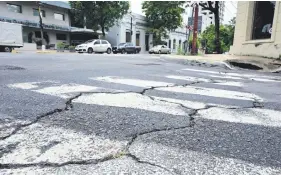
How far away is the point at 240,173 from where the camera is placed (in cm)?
130

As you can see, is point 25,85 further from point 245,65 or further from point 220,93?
point 245,65

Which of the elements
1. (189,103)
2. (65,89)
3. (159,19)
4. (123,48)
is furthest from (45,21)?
(189,103)

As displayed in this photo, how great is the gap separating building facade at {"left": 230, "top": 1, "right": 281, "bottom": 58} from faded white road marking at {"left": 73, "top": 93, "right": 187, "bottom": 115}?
294 inches

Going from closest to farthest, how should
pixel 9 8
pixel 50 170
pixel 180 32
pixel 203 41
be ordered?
pixel 50 170, pixel 9 8, pixel 203 41, pixel 180 32

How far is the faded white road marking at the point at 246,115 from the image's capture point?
2180 millimetres

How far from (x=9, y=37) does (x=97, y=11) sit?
423 inches

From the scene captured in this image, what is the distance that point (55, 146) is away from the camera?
151 cm

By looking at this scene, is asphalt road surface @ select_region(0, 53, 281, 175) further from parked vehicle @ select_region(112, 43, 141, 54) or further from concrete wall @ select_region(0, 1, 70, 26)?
concrete wall @ select_region(0, 1, 70, 26)

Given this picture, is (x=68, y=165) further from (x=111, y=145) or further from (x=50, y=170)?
(x=111, y=145)

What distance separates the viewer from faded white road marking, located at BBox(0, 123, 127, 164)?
4.48ft

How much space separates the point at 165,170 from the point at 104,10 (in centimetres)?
2694

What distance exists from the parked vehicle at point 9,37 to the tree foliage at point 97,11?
28.4ft

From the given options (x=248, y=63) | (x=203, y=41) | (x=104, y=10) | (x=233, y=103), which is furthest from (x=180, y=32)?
(x=233, y=103)

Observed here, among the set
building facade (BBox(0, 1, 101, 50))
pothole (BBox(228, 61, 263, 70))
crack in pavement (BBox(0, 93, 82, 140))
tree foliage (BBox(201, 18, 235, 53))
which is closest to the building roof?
building facade (BBox(0, 1, 101, 50))
